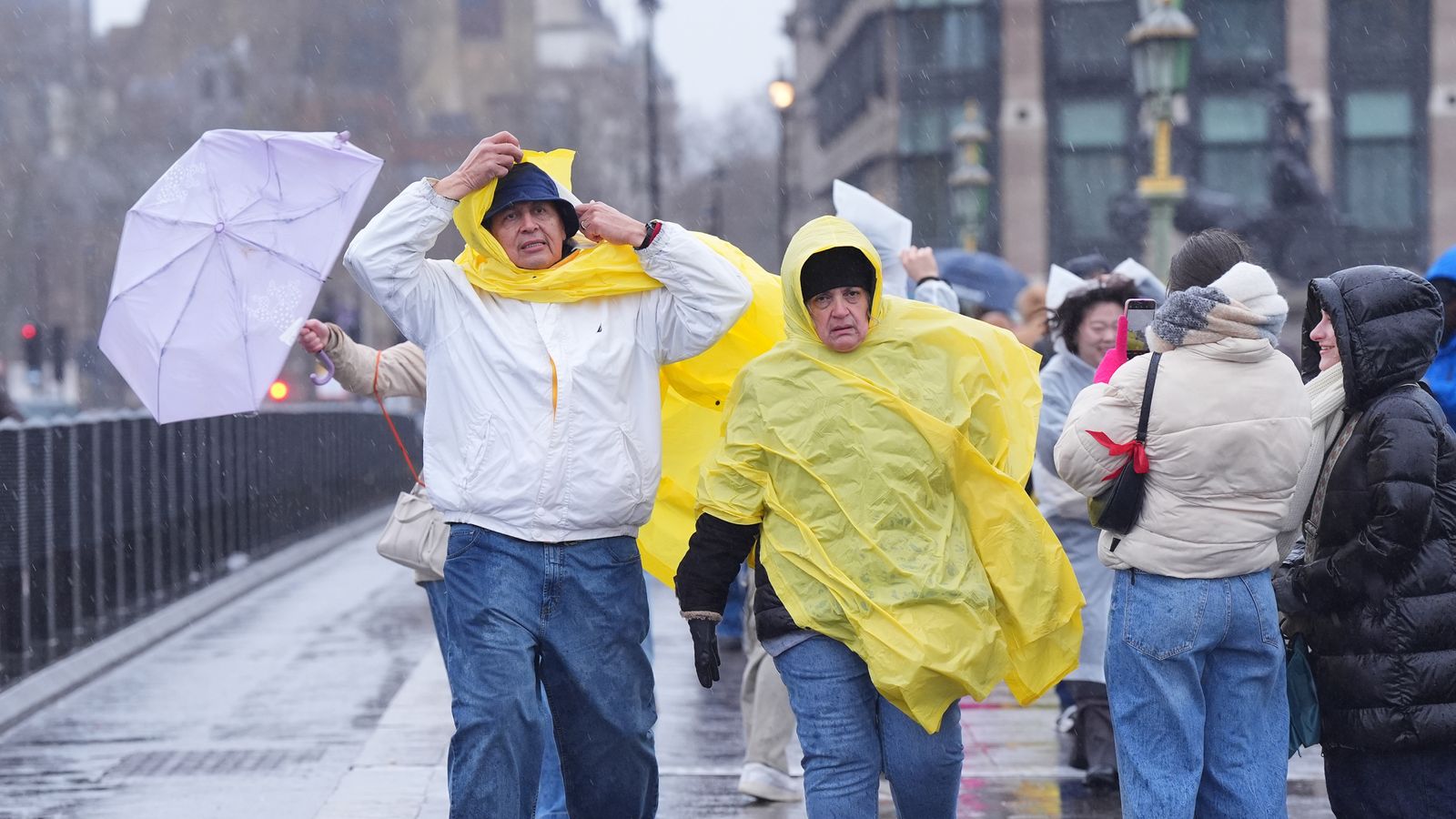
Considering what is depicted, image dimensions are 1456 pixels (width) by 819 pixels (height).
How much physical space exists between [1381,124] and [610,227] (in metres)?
40.4

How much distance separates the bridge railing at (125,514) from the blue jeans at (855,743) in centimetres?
570

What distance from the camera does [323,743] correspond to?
26.7 ft

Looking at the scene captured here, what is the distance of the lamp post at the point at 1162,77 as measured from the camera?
596 inches

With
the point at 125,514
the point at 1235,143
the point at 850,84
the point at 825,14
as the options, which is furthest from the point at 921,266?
the point at 825,14

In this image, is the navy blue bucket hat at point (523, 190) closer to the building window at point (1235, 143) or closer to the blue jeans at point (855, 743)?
the blue jeans at point (855, 743)

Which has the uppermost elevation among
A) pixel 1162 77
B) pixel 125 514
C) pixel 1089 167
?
pixel 1089 167

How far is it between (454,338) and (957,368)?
1.37 m

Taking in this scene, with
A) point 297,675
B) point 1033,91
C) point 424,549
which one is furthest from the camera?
point 1033,91

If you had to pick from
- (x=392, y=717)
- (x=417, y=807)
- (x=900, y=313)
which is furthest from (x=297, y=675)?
(x=900, y=313)

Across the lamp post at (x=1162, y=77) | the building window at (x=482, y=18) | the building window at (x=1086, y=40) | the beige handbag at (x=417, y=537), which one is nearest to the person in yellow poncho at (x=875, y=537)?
the beige handbag at (x=417, y=537)

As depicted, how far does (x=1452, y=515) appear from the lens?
16.3ft

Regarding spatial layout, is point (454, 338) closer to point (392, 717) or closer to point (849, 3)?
point (392, 717)

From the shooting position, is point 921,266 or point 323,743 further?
point 323,743

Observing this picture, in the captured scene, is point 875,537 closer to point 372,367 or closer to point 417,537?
point 417,537
